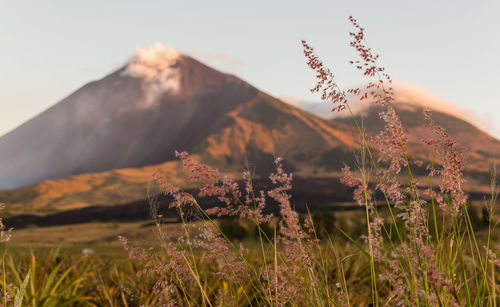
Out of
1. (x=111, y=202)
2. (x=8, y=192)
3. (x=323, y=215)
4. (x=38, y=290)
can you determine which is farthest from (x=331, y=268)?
(x=8, y=192)

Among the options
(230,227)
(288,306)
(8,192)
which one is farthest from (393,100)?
(8,192)

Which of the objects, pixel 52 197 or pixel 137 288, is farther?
pixel 52 197

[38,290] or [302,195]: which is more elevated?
[38,290]

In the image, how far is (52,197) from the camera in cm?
19062

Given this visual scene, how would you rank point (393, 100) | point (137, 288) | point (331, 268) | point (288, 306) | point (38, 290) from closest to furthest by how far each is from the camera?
point (393, 100), point (288, 306), point (38, 290), point (137, 288), point (331, 268)

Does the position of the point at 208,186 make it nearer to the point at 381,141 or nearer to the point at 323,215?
the point at 381,141

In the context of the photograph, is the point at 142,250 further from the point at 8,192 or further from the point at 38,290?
the point at 8,192

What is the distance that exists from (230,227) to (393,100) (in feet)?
84.3

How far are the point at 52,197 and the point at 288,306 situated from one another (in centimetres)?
20808

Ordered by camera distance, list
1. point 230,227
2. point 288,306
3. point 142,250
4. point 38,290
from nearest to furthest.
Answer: point 142,250 < point 288,306 < point 38,290 < point 230,227

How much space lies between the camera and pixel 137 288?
19.7ft

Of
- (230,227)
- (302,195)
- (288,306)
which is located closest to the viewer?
(288,306)

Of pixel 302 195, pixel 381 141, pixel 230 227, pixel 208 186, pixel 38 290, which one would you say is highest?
pixel 381 141

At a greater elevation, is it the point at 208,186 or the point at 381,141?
the point at 381,141
